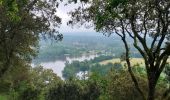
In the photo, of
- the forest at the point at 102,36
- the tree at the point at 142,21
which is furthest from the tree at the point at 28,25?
the tree at the point at 142,21

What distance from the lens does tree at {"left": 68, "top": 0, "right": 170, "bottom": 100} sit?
17547 millimetres

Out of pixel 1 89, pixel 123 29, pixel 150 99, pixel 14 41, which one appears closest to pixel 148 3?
pixel 123 29

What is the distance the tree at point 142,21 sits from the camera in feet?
57.6

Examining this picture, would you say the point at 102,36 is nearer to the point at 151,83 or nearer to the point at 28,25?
the point at 28,25

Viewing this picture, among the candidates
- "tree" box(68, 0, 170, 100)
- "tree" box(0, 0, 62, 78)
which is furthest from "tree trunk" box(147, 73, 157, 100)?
"tree" box(0, 0, 62, 78)

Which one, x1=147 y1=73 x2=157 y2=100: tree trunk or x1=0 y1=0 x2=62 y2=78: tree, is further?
x1=0 y1=0 x2=62 y2=78: tree

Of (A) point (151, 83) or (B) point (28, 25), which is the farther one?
(B) point (28, 25)

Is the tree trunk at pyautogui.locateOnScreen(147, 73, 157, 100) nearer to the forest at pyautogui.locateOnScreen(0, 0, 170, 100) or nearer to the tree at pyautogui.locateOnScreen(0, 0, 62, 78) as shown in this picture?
the forest at pyautogui.locateOnScreen(0, 0, 170, 100)

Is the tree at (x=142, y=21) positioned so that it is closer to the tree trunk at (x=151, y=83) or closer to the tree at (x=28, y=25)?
the tree trunk at (x=151, y=83)

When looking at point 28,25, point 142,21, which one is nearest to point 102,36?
point 28,25

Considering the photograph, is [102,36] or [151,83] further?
[102,36]

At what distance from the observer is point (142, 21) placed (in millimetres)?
19344

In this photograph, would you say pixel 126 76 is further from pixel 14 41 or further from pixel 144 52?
pixel 144 52

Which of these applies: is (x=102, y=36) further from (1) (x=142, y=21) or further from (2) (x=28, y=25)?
(1) (x=142, y=21)
